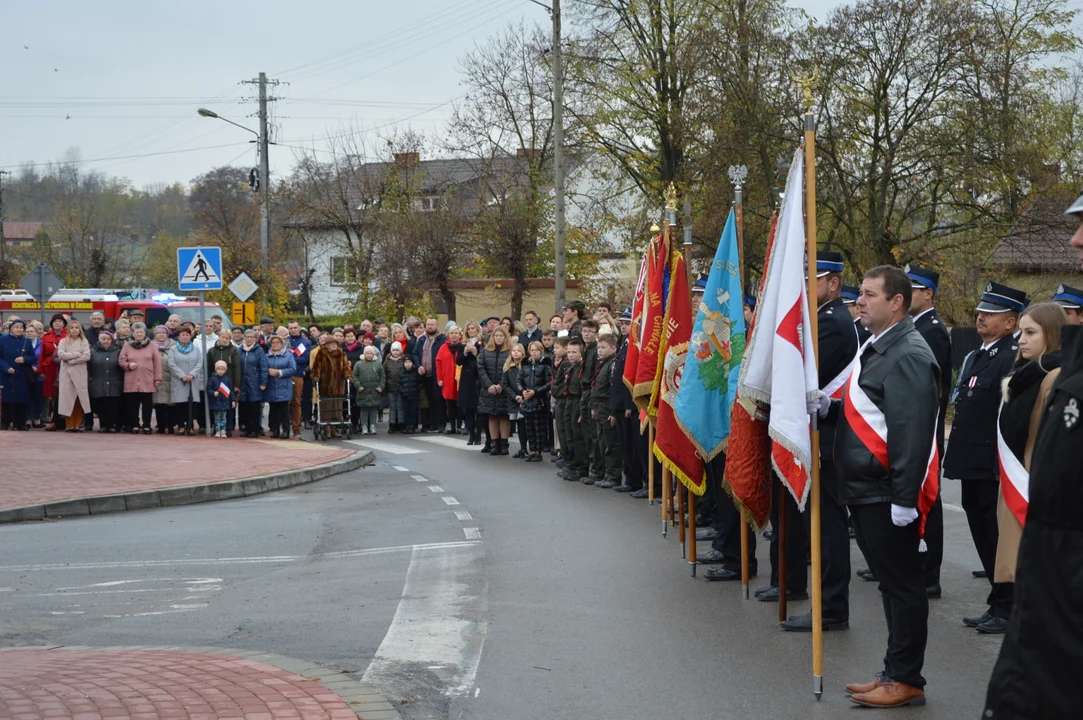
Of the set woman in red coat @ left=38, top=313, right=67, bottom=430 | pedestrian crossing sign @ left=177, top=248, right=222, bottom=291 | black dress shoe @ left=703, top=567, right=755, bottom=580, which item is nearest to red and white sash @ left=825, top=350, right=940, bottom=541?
black dress shoe @ left=703, top=567, right=755, bottom=580

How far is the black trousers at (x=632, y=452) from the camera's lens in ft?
48.7

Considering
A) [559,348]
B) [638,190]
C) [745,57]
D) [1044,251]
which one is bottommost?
[559,348]

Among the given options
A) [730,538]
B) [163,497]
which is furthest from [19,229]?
[730,538]

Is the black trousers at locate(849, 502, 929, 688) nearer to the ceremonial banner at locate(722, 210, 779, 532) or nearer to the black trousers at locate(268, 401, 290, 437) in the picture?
the ceremonial banner at locate(722, 210, 779, 532)

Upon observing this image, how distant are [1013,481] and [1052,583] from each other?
11.6 feet

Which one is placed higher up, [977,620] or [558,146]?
[558,146]

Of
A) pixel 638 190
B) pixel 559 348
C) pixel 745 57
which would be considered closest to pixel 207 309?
pixel 638 190

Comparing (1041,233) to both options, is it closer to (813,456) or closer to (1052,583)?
(813,456)

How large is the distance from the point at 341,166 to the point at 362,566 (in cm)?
5264

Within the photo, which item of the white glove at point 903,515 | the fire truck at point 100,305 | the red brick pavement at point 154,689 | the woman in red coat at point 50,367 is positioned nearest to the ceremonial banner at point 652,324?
the white glove at point 903,515

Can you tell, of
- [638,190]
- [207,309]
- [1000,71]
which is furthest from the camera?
[638,190]

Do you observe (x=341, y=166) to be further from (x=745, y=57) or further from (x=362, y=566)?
(x=362, y=566)

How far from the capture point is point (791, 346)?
6.63m

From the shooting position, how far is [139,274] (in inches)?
2852
